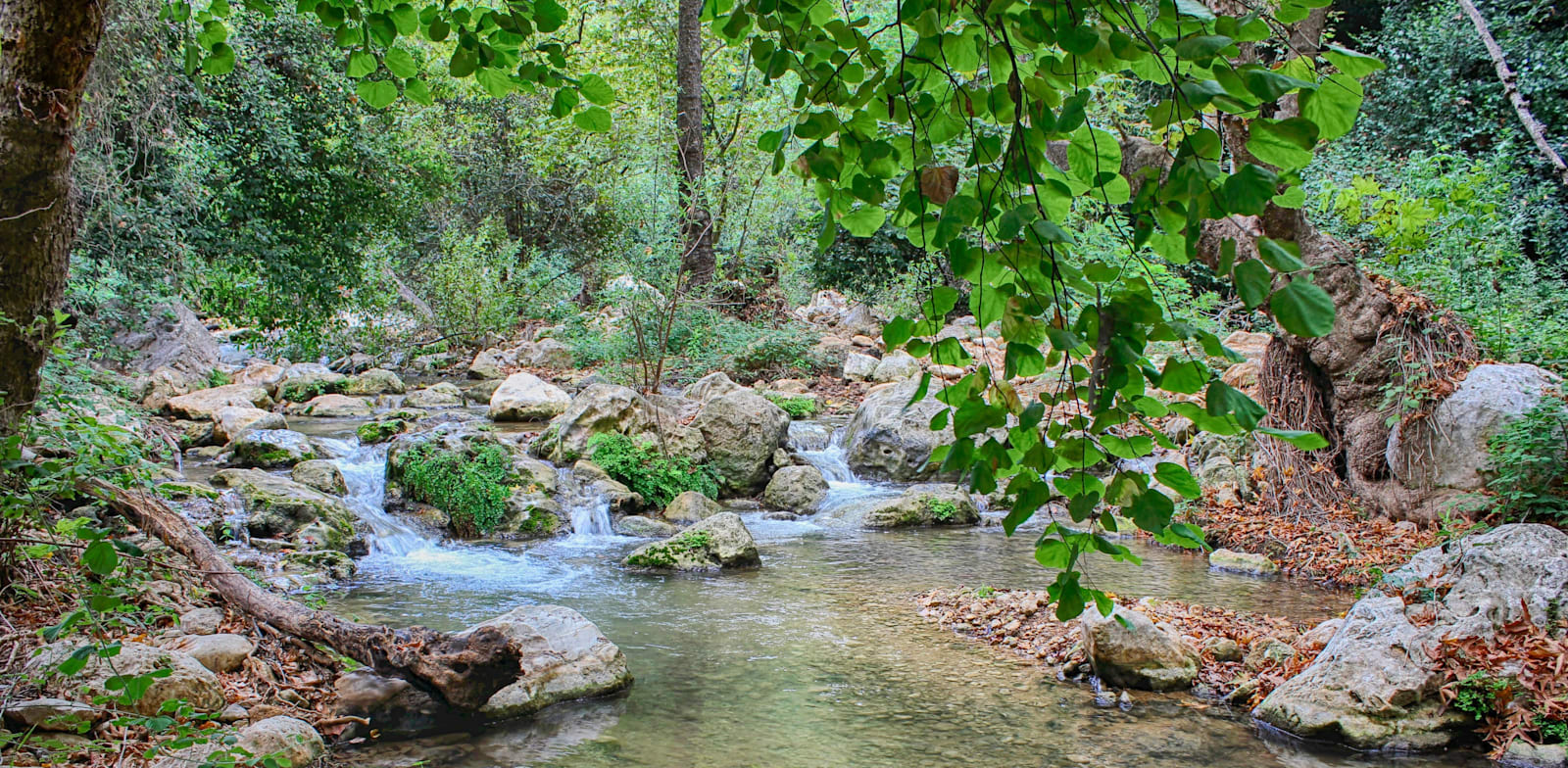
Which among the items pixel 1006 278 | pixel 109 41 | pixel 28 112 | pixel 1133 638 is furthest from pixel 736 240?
pixel 1006 278

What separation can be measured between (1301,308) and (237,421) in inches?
524

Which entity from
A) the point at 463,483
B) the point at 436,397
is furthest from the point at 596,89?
the point at 436,397

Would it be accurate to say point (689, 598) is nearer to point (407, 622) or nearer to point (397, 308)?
point (407, 622)

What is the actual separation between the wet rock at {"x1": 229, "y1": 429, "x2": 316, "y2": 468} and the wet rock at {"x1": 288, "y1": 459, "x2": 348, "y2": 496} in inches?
27.0

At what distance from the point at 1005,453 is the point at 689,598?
6321mm

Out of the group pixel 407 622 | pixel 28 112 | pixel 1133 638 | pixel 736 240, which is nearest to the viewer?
pixel 28 112

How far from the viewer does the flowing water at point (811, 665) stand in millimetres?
4586

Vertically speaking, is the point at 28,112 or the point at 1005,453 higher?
the point at 28,112

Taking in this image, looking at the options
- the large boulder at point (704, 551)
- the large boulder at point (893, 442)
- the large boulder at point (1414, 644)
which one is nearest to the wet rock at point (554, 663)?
the large boulder at point (704, 551)

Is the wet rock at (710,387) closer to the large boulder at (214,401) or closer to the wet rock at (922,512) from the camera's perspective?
the wet rock at (922,512)

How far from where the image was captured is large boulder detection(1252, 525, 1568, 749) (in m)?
4.58

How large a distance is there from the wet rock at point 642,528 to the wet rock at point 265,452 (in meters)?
3.80

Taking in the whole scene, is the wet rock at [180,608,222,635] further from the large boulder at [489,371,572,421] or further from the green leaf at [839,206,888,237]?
the large boulder at [489,371,572,421]

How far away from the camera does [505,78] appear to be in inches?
75.4
